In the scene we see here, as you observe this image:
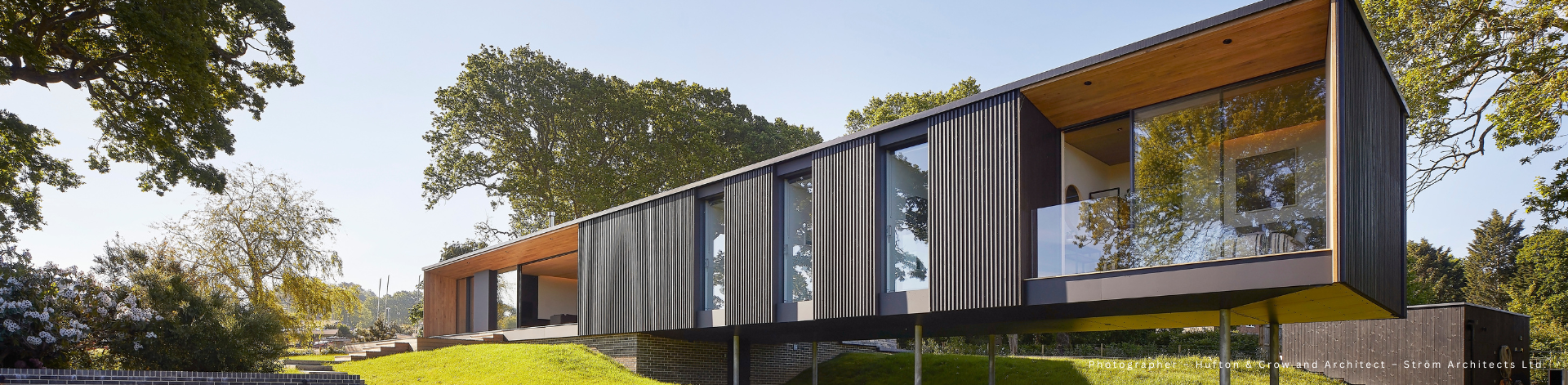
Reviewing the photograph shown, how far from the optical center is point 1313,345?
14.5 meters

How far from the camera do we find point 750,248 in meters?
12.3

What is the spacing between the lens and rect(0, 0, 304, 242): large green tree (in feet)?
36.9

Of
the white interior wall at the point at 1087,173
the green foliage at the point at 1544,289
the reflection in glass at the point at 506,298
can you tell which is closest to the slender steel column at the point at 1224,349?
the white interior wall at the point at 1087,173

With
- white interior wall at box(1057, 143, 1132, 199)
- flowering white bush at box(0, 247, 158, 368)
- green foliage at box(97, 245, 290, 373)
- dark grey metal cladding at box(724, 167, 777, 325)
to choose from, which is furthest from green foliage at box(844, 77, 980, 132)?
flowering white bush at box(0, 247, 158, 368)

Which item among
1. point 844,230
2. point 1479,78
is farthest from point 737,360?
point 1479,78

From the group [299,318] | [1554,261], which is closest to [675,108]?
[299,318]

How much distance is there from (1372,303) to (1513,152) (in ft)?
38.3

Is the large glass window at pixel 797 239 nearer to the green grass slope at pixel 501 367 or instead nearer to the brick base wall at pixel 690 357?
the green grass slope at pixel 501 367

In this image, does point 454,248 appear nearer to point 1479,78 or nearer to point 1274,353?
point 1274,353

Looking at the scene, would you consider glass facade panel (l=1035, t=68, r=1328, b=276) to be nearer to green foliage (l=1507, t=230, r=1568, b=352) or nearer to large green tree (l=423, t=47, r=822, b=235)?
green foliage (l=1507, t=230, r=1568, b=352)

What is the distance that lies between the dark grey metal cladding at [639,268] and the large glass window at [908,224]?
4273 mm

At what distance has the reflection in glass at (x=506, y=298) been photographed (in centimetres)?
2237

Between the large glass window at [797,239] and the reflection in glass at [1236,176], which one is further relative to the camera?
the large glass window at [797,239]

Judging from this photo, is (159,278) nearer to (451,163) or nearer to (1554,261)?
(451,163)
